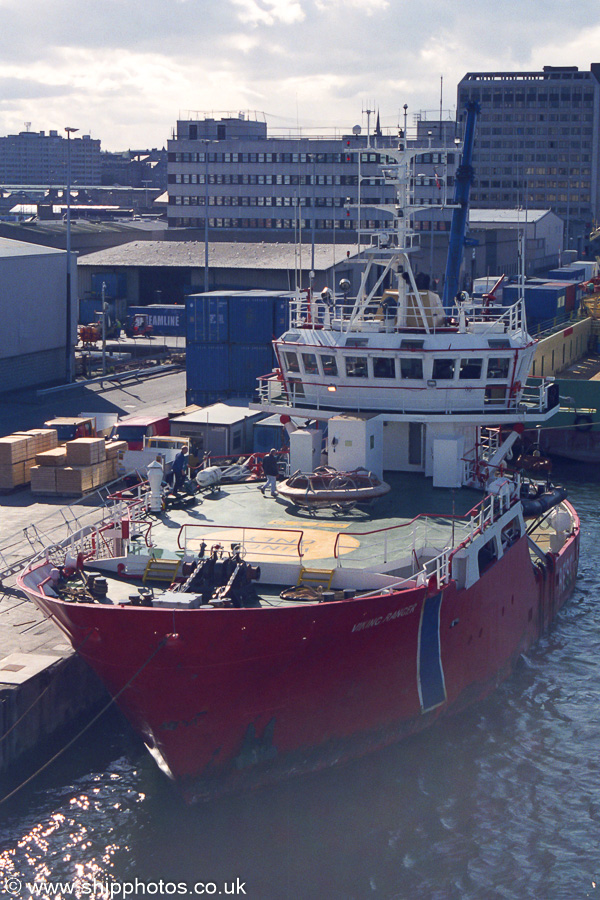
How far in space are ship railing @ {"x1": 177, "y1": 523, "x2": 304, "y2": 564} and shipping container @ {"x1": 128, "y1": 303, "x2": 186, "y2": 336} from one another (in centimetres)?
6077

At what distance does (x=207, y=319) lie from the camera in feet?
168

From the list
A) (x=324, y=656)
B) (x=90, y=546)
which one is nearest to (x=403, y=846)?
(x=324, y=656)

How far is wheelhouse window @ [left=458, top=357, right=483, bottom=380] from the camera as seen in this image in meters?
27.2

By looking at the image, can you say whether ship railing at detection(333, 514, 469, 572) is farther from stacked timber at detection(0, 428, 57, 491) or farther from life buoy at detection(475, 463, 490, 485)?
stacked timber at detection(0, 428, 57, 491)

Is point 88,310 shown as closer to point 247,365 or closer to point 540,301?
point 540,301

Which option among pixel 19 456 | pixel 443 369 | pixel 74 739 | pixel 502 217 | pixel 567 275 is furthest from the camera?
pixel 502 217

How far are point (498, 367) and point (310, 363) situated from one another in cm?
523

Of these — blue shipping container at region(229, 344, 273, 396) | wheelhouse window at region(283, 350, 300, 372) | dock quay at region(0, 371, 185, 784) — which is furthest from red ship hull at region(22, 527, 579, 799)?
blue shipping container at region(229, 344, 273, 396)

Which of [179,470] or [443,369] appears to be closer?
[443,369]

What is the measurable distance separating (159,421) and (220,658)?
25.3m

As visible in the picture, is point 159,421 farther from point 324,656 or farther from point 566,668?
point 324,656

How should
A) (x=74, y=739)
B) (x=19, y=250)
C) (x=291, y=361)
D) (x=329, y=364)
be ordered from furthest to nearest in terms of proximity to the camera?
(x=19, y=250)
(x=291, y=361)
(x=329, y=364)
(x=74, y=739)

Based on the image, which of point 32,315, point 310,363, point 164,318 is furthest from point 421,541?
point 164,318

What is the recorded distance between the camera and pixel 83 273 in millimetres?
86500
